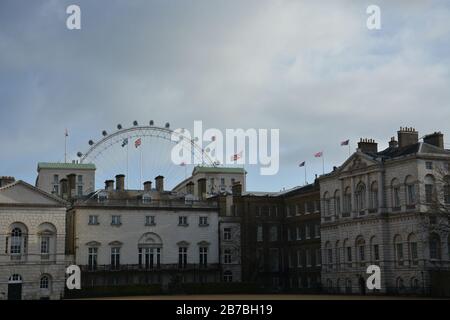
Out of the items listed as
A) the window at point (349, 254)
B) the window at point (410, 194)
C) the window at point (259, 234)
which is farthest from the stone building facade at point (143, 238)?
the window at point (410, 194)

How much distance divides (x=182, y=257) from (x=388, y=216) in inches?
938

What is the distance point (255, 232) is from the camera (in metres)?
80.3

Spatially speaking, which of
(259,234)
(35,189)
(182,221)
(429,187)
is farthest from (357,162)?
(35,189)

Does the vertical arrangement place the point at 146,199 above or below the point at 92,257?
above

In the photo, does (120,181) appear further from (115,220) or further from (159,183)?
(115,220)

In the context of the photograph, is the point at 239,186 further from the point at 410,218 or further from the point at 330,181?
the point at 410,218

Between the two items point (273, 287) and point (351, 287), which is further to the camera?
point (273, 287)

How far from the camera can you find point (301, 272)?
77.9 meters

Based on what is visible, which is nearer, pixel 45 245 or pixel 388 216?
pixel 388 216

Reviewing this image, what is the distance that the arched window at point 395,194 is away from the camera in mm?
64312

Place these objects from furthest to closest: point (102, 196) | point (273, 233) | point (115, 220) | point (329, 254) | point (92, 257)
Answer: point (273, 233) → point (102, 196) → point (115, 220) → point (92, 257) → point (329, 254)

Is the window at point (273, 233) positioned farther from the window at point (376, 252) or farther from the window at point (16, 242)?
the window at point (16, 242)
